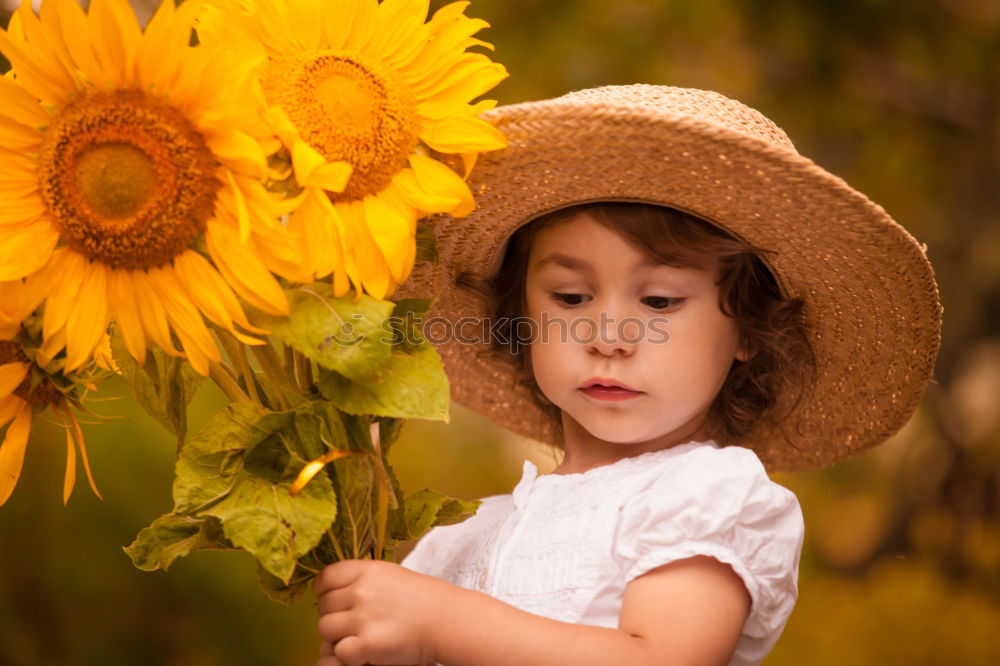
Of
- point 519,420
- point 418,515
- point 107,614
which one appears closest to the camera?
point 418,515

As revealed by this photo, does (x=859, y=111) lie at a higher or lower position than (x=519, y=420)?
higher

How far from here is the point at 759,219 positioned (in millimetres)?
1393

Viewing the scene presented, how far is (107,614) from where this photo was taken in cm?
311

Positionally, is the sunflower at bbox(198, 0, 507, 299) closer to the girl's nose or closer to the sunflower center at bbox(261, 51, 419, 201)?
the sunflower center at bbox(261, 51, 419, 201)

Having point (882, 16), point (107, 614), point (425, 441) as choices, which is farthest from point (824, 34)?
point (107, 614)

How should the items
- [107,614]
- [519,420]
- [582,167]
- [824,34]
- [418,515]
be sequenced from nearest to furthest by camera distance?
[418,515] → [582,167] → [519,420] → [107,614] → [824,34]

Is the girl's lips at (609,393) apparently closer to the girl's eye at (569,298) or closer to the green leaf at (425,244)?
the girl's eye at (569,298)

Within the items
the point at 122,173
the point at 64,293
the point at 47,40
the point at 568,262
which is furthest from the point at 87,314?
the point at 568,262

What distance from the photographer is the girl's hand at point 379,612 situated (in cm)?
118

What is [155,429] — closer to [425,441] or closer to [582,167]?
[425,441]

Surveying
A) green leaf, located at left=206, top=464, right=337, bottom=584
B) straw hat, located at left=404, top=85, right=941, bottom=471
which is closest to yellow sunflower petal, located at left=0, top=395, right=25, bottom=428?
green leaf, located at left=206, top=464, right=337, bottom=584

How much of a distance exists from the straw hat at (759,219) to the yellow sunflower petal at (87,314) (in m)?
0.46

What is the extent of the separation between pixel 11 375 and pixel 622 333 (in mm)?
656

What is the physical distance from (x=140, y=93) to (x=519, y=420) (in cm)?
96
